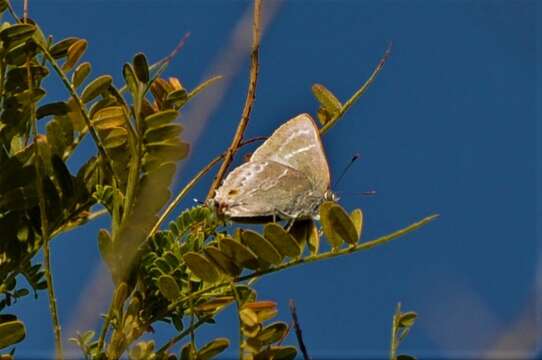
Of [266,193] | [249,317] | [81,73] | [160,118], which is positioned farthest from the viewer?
[266,193]

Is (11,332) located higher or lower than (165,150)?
lower

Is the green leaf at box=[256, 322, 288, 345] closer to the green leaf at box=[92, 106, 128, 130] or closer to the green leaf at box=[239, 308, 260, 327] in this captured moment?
the green leaf at box=[239, 308, 260, 327]

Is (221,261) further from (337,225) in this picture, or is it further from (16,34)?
(16,34)

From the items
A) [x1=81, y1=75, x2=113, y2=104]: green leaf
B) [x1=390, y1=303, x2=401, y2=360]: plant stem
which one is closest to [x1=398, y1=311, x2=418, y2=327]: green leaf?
[x1=390, y1=303, x2=401, y2=360]: plant stem

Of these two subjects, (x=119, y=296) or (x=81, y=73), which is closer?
(x=119, y=296)

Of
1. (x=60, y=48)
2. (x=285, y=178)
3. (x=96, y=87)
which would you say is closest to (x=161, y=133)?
(x=96, y=87)

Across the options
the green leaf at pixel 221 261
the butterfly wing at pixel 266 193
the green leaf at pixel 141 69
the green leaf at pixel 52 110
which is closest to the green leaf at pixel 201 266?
the green leaf at pixel 221 261
